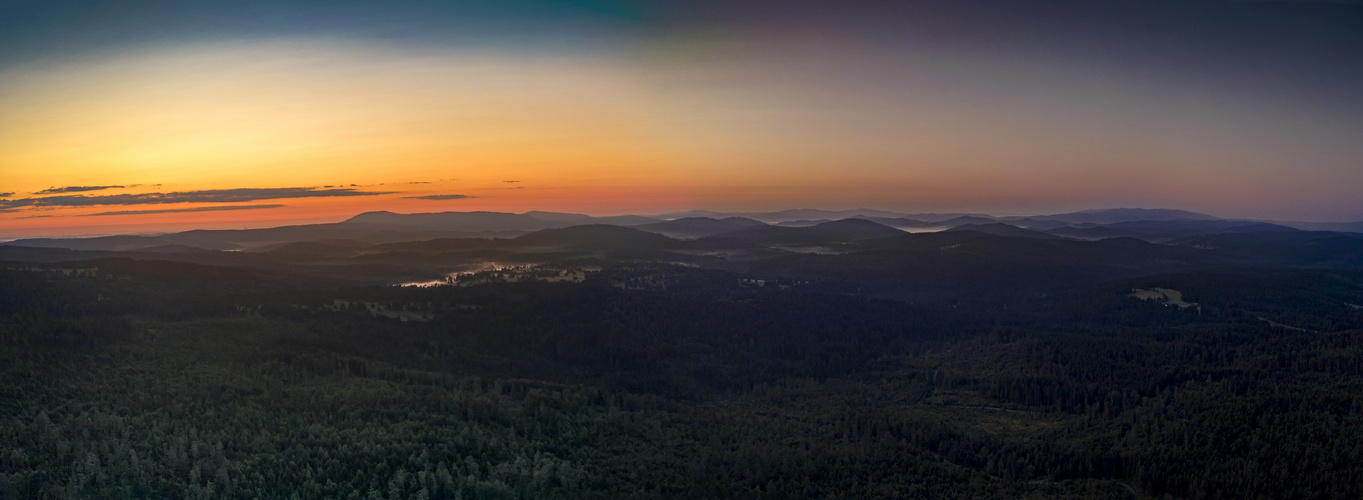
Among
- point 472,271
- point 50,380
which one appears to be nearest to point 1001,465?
point 50,380

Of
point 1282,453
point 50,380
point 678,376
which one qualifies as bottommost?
point 678,376

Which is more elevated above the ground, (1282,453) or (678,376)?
(1282,453)

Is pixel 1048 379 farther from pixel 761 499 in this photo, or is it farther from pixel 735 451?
pixel 761 499

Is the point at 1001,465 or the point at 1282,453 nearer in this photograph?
the point at 1282,453

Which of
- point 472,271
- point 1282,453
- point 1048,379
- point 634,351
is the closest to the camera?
point 1282,453

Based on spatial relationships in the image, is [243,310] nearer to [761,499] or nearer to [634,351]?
[634,351]

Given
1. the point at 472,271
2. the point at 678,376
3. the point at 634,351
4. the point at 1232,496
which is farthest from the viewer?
the point at 472,271

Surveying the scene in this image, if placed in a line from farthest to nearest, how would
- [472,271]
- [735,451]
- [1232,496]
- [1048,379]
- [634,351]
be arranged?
1. [472,271]
2. [634,351]
3. [1048,379]
4. [735,451]
5. [1232,496]

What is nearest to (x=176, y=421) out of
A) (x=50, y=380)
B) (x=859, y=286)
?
(x=50, y=380)

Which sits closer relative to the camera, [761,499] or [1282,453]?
[761,499]
